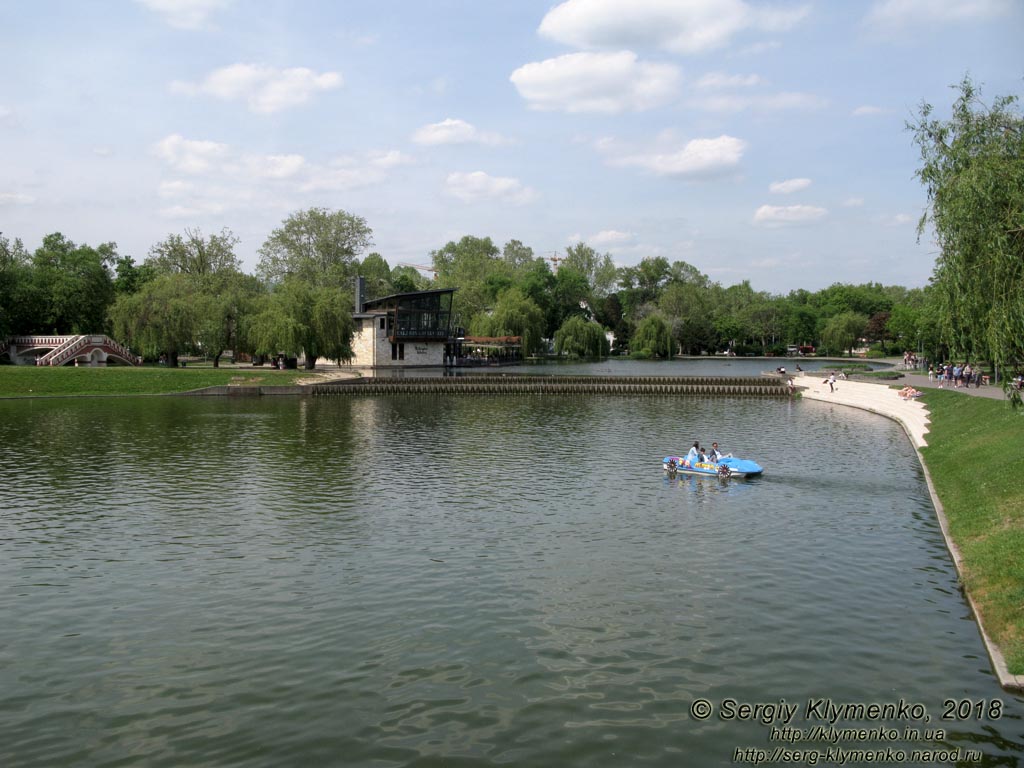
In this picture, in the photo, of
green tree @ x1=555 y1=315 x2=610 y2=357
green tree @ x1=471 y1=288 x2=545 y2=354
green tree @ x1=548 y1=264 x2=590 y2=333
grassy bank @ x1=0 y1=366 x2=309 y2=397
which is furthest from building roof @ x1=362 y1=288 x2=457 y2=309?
green tree @ x1=548 y1=264 x2=590 y2=333

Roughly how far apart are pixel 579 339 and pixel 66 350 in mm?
92333

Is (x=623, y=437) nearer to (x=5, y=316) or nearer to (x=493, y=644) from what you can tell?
(x=493, y=644)

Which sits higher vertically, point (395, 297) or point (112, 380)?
point (395, 297)

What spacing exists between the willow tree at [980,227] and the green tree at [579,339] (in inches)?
4933

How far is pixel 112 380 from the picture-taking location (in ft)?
232

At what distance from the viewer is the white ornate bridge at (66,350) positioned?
264 feet

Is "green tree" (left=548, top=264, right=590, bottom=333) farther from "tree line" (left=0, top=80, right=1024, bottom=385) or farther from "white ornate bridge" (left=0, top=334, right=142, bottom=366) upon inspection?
"white ornate bridge" (left=0, top=334, right=142, bottom=366)

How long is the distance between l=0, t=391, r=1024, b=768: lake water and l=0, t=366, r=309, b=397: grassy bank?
4078 centimetres

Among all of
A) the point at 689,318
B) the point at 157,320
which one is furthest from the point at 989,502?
the point at 689,318

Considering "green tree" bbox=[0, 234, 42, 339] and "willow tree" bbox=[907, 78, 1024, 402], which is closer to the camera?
"willow tree" bbox=[907, 78, 1024, 402]

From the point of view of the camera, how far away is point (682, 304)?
172000mm

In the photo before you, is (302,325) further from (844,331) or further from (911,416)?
(844,331)

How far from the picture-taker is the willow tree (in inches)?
727

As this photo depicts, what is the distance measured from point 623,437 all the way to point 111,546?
94.8 ft
